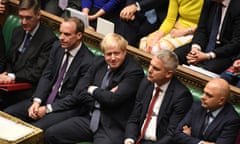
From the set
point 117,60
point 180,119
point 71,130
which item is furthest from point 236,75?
point 71,130

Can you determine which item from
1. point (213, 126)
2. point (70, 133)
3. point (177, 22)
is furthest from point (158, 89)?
point (177, 22)

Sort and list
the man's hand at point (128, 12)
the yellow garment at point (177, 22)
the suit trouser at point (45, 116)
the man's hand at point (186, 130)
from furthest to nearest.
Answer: the man's hand at point (128, 12), the yellow garment at point (177, 22), the suit trouser at point (45, 116), the man's hand at point (186, 130)

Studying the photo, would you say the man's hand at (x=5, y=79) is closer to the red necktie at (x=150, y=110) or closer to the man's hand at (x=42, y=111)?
the man's hand at (x=42, y=111)

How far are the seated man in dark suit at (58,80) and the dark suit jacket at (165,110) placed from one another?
0.53 m

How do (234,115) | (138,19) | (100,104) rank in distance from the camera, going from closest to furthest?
(234,115) → (100,104) → (138,19)

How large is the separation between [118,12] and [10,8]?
97 cm

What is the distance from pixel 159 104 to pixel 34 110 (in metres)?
0.98

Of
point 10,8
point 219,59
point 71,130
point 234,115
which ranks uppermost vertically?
point 10,8

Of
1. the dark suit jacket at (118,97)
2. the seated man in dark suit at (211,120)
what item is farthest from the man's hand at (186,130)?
the dark suit jacket at (118,97)

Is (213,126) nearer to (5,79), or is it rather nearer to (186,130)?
(186,130)

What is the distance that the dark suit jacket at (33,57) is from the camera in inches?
163

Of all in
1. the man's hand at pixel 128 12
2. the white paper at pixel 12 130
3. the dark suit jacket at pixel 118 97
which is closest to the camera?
the white paper at pixel 12 130

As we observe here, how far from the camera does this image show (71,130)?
3721 millimetres

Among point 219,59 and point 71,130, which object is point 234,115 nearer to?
point 219,59
